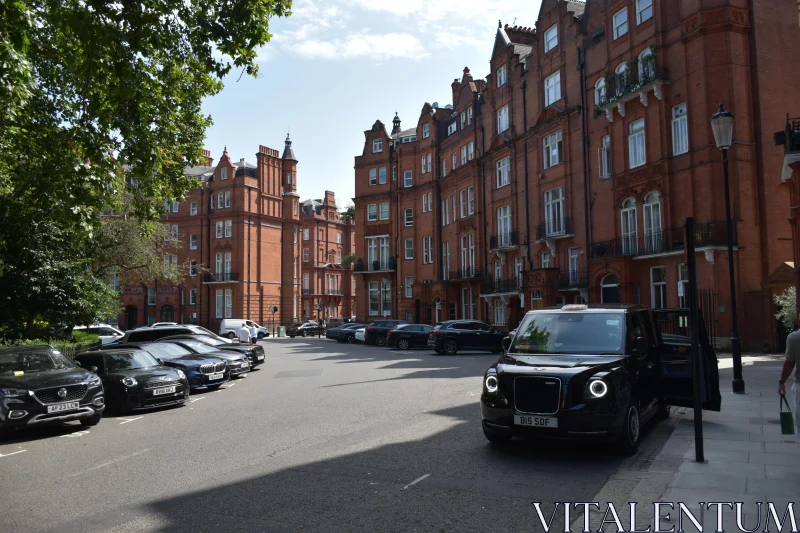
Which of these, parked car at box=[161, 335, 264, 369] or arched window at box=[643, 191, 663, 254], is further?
arched window at box=[643, 191, 663, 254]

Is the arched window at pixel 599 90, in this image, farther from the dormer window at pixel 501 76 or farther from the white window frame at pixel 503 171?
the dormer window at pixel 501 76

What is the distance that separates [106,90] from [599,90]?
2564 cm

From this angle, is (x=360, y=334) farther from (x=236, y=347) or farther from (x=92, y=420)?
(x=92, y=420)

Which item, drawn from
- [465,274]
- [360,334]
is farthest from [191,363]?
[465,274]

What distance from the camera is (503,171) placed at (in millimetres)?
40344

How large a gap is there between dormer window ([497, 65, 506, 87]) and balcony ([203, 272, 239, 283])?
3599 cm

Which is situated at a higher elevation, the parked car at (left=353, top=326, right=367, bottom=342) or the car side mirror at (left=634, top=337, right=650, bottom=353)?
the car side mirror at (left=634, top=337, right=650, bottom=353)

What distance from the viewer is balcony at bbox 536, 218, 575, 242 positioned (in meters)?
32.9

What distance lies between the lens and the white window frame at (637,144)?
92.3ft

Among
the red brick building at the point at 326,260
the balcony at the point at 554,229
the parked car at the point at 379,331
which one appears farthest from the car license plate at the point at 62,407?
the red brick building at the point at 326,260

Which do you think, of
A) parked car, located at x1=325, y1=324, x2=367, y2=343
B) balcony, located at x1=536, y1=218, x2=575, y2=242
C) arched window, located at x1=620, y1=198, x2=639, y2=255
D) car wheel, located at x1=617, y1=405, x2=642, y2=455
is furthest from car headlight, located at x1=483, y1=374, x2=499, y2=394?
parked car, located at x1=325, y1=324, x2=367, y2=343

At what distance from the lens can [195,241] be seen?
224 ft

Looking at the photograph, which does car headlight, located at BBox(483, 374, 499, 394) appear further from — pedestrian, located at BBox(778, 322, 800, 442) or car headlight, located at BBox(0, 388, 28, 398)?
car headlight, located at BBox(0, 388, 28, 398)

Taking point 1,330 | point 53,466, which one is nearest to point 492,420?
point 53,466
